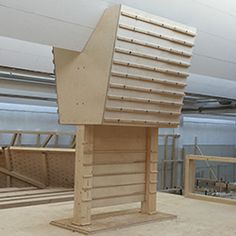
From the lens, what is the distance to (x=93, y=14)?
370 cm

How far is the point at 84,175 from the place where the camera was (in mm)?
4020

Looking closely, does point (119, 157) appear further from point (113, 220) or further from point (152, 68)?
point (152, 68)

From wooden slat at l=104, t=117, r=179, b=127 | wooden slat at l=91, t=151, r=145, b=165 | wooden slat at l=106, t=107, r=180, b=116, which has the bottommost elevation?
wooden slat at l=91, t=151, r=145, b=165

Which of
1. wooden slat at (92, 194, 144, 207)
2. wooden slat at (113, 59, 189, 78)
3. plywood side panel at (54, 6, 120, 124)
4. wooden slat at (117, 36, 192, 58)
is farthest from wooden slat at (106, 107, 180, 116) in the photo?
wooden slat at (92, 194, 144, 207)

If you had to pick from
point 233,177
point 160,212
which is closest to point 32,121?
point 160,212

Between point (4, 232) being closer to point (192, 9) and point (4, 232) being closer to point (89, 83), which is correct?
point (89, 83)

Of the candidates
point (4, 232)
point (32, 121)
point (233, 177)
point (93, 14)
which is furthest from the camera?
point (233, 177)

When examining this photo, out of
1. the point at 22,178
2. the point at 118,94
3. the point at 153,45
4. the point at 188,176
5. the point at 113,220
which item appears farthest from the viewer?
the point at 22,178

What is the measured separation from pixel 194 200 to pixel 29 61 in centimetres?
299

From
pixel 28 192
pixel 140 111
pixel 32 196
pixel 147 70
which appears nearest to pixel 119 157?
pixel 140 111

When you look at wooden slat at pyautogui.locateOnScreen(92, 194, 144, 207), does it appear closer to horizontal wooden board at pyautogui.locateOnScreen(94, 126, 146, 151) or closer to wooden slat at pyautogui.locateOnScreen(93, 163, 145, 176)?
wooden slat at pyautogui.locateOnScreen(93, 163, 145, 176)

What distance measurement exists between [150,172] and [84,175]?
983mm

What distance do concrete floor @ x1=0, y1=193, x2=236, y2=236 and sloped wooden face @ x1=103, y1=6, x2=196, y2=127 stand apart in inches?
41.1

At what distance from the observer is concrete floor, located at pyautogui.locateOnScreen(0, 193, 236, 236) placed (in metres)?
4.02
